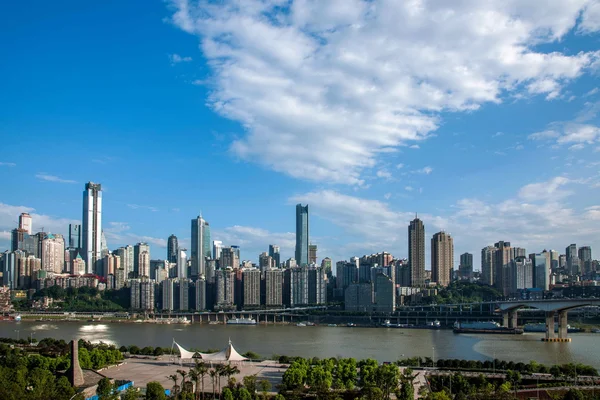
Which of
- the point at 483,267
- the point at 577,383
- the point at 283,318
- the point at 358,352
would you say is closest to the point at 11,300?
the point at 283,318

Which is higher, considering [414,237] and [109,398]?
[414,237]

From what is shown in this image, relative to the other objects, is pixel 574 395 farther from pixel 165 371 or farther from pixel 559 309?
pixel 559 309

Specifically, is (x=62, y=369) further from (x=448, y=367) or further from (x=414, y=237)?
(x=414, y=237)

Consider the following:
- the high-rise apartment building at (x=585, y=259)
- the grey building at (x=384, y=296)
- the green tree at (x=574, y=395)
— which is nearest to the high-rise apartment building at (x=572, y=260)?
the high-rise apartment building at (x=585, y=259)

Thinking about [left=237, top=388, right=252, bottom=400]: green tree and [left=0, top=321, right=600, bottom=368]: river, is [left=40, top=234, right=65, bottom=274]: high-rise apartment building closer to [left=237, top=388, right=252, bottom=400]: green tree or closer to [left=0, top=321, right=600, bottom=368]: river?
[left=0, top=321, right=600, bottom=368]: river

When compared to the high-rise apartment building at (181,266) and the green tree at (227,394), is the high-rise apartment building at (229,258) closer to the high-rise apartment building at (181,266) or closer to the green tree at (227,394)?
the high-rise apartment building at (181,266)

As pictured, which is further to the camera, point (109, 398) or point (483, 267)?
point (483, 267)
